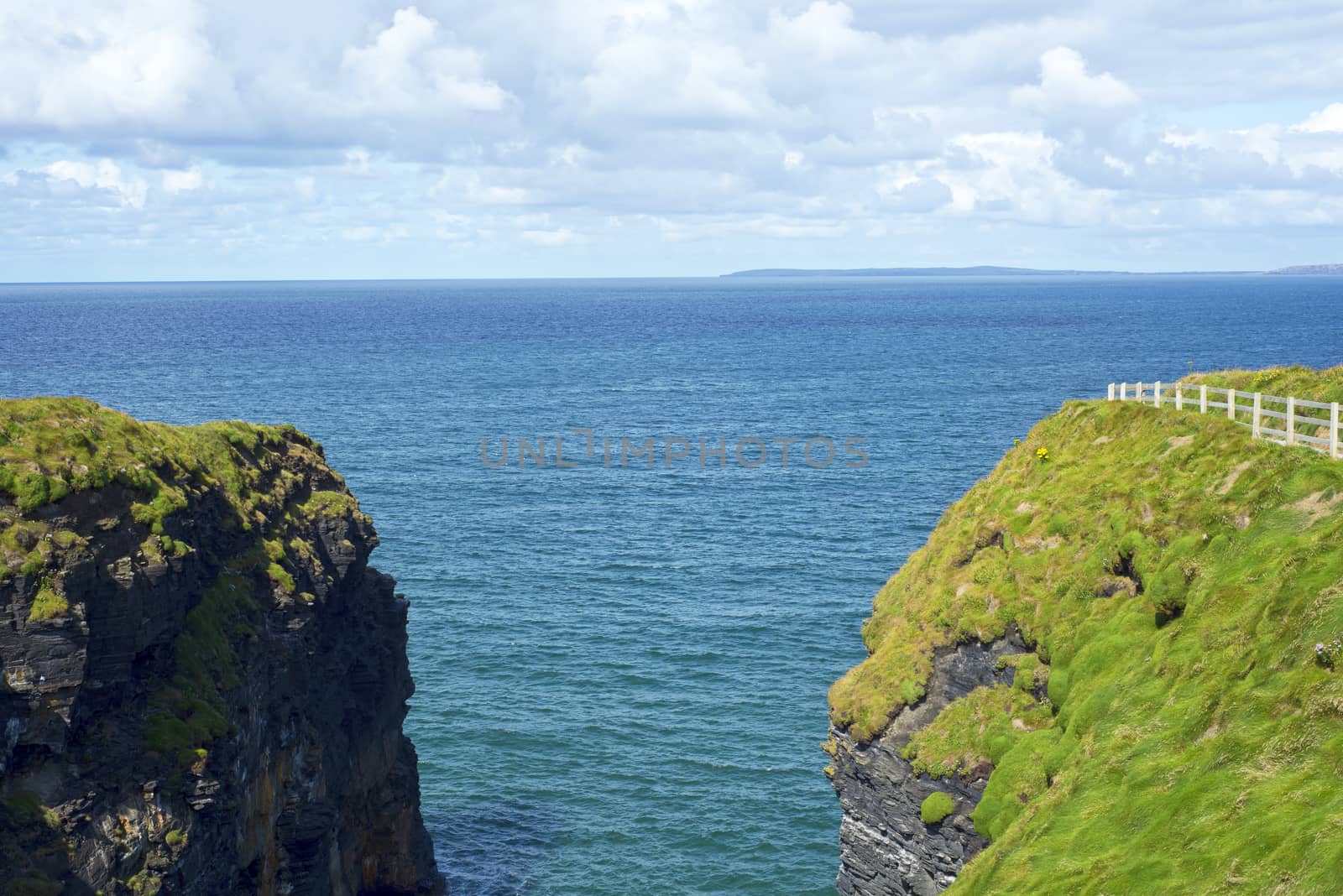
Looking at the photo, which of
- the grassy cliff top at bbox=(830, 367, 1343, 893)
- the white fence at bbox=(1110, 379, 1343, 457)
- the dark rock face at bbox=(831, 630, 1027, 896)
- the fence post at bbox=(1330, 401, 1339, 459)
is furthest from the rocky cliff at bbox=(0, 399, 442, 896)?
the fence post at bbox=(1330, 401, 1339, 459)

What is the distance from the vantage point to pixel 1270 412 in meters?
33.2

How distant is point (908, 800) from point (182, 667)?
67.9 feet

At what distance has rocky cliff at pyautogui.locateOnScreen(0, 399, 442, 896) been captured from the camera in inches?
1112

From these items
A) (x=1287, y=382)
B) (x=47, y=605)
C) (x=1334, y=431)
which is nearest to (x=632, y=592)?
(x=1287, y=382)

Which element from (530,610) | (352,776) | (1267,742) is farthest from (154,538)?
(530,610)

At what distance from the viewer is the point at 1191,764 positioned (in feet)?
76.6

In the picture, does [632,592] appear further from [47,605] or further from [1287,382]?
[47,605]

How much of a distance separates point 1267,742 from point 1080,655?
1008 centimetres

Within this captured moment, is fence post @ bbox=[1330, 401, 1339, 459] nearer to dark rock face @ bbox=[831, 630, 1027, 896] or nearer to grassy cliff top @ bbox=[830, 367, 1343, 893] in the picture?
grassy cliff top @ bbox=[830, 367, 1343, 893]

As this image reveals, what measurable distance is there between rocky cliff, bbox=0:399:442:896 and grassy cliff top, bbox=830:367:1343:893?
17320 mm

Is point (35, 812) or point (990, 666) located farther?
point (990, 666)

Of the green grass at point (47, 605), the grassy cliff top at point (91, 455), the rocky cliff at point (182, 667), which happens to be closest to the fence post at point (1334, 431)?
the rocky cliff at point (182, 667)

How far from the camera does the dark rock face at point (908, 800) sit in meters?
33.6

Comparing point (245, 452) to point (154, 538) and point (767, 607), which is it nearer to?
point (154, 538)
